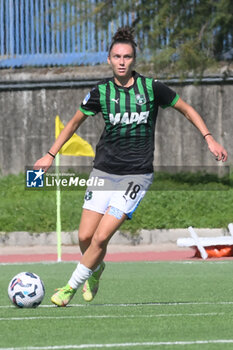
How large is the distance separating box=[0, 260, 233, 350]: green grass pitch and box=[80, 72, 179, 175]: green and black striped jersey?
1361 mm

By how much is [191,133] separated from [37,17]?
509 centimetres

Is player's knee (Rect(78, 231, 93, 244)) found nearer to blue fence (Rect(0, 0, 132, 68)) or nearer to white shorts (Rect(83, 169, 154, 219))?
A: white shorts (Rect(83, 169, 154, 219))

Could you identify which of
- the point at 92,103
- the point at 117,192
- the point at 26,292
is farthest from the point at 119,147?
the point at 26,292

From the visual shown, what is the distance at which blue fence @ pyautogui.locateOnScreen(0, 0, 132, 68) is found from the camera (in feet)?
83.1

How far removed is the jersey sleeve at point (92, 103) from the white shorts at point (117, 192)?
1.91ft

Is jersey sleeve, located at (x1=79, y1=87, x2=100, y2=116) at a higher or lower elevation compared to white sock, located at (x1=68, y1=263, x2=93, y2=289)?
higher

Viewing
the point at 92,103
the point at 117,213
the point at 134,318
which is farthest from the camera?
the point at 92,103

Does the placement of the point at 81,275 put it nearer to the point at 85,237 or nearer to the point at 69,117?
the point at 85,237

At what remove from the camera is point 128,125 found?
919cm

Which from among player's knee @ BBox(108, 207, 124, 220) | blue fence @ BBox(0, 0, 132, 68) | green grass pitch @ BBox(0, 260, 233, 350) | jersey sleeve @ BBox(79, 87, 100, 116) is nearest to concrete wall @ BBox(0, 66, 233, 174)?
blue fence @ BBox(0, 0, 132, 68)

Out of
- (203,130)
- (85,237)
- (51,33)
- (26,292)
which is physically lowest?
(26,292)

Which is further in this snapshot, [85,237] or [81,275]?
[85,237]

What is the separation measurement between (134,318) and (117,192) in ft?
4.30

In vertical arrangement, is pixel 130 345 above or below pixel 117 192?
below
